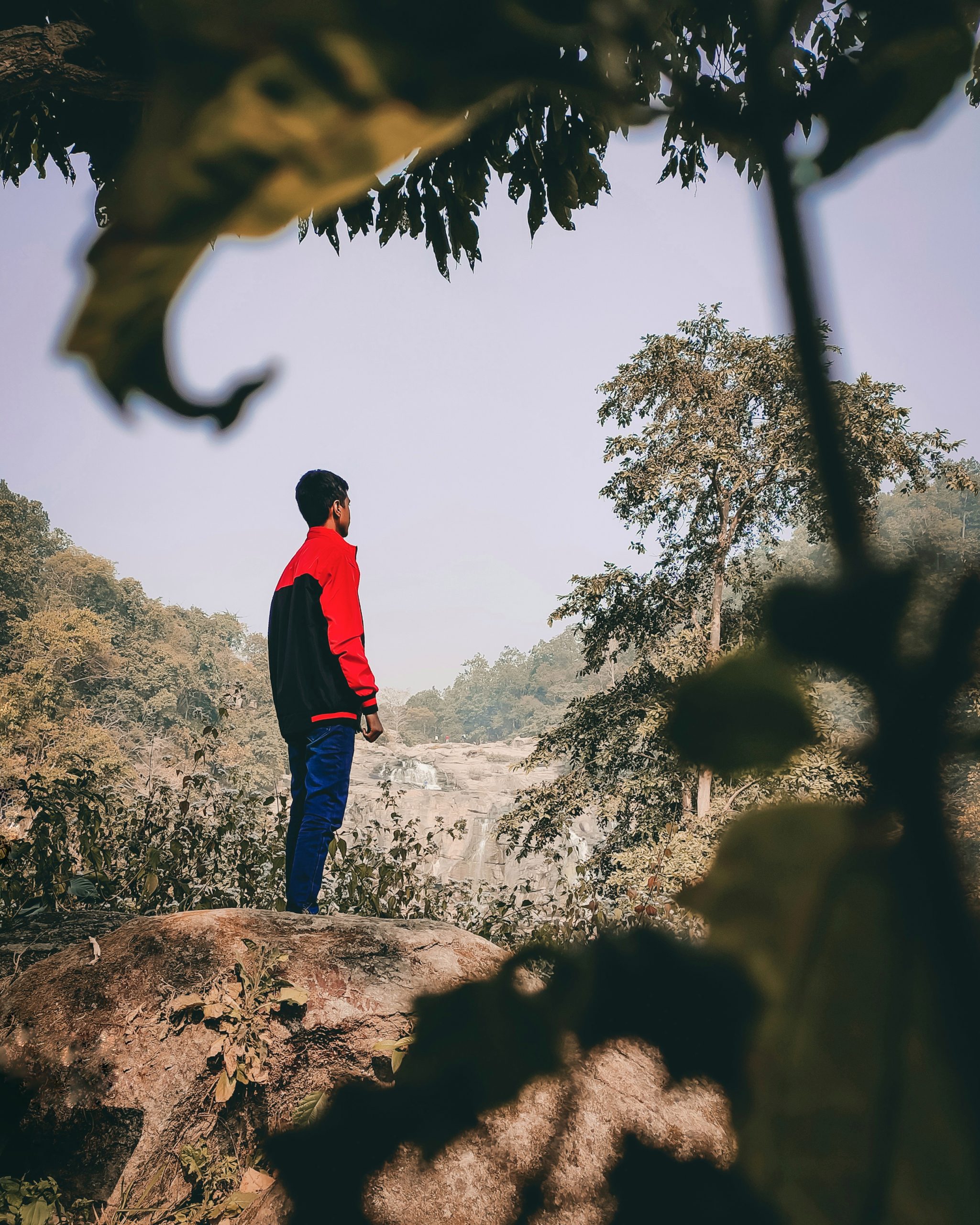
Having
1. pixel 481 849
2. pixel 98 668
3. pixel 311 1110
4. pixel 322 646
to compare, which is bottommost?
pixel 481 849

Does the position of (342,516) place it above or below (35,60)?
below

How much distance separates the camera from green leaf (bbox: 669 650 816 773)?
0.17 meters

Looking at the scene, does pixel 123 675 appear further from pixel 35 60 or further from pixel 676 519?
pixel 35 60

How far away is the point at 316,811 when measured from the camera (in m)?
2.18

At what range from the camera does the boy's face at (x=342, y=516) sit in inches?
94.3

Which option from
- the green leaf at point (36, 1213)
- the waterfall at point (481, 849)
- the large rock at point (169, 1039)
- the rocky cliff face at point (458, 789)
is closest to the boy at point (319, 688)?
the large rock at point (169, 1039)

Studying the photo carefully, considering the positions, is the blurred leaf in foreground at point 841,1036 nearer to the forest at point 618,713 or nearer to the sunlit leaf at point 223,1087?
the forest at point 618,713

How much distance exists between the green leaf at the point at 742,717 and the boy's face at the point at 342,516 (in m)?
2.31

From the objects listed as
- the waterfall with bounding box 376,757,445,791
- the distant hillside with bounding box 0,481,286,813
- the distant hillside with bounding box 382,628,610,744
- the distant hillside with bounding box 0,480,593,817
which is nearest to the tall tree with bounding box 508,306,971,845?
the distant hillside with bounding box 0,480,593,817

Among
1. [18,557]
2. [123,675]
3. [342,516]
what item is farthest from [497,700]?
[342,516]

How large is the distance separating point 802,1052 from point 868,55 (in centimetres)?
26

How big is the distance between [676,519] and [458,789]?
1916cm

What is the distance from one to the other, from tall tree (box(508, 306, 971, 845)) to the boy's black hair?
6138mm

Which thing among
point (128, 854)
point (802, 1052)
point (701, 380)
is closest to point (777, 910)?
point (802, 1052)
